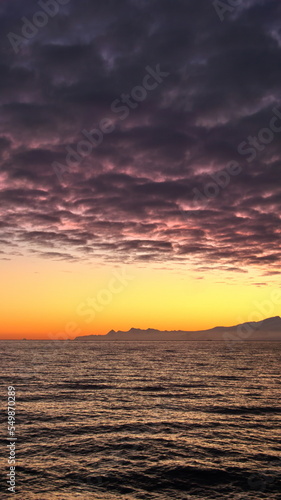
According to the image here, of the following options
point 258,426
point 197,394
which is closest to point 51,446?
point 258,426

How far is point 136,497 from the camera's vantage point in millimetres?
16328

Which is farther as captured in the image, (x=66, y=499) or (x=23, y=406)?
(x=23, y=406)

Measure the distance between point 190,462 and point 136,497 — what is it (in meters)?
5.98

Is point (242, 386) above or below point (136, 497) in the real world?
below

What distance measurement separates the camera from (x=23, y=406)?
35.3m

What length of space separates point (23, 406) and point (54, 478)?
19072 millimetres

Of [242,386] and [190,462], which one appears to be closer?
[190,462]

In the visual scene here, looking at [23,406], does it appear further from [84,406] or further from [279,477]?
[279,477]

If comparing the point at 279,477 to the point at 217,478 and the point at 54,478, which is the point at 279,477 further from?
the point at 54,478

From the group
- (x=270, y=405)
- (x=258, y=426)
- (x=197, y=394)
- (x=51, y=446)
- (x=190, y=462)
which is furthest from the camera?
(x=197, y=394)

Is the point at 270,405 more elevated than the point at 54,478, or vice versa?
the point at 54,478

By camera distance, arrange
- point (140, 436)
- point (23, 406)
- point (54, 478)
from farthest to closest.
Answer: point (23, 406)
point (140, 436)
point (54, 478)

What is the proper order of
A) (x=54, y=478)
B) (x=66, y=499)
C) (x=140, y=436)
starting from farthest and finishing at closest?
(x=140, y=436), (x=54, y=478), (x=66, y=499)

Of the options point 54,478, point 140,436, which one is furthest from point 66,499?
point 140,436
